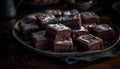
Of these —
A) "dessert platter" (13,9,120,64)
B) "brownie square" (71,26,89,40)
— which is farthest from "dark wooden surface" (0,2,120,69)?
"brownie square" (71,26,89,40)

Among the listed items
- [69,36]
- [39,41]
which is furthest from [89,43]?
[39,41]

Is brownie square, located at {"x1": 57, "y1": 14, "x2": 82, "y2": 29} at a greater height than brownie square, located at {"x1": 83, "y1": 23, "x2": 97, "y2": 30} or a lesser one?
greater

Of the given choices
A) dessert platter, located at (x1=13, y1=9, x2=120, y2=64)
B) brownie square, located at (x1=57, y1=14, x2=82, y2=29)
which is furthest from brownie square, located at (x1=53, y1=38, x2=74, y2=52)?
brownie square, located at (x1=57, y1=14, x2=82, y2=29)

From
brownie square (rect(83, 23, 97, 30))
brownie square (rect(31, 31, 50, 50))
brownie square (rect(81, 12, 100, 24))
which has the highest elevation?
brownie square (rect(81, 12, 100, 24))

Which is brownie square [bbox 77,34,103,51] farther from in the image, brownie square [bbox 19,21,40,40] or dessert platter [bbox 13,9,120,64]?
brownie square [bbox 19,21,40,40]

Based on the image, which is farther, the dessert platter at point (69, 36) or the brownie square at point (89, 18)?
the brownie square at point (89, 18)

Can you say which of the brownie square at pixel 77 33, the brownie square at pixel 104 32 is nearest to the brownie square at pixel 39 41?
the brownie square at pixel 77 33

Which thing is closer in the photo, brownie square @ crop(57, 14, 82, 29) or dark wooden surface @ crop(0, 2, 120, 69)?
dark wooden surface @ crop(0, 2, 120, 69)

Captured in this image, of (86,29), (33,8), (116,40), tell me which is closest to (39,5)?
(33,8)

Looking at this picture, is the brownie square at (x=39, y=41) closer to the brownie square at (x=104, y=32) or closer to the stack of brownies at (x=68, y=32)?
the stack of brownies at (x=68, y=32)
